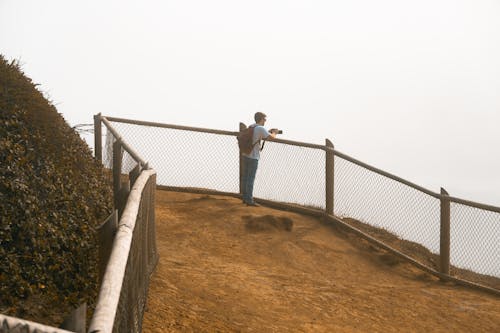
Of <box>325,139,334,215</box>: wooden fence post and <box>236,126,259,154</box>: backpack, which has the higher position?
<box>236,126,259,154</box>: backpack

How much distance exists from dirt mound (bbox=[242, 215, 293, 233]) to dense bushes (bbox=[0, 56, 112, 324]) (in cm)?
679

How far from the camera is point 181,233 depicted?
13672mm

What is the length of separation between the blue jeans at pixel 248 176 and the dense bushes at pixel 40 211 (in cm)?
771

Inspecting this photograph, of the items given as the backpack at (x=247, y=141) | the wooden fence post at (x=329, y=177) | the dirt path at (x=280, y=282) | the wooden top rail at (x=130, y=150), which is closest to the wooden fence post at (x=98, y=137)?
the wooden top rail at (x=130, y=150)

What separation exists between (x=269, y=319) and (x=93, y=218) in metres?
2.76

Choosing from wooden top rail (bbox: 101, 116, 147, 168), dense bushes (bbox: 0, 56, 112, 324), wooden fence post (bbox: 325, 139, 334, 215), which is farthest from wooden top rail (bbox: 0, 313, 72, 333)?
wooden fence post (bbox: 325, 139, 334, 215)

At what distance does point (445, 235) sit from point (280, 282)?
3694mm

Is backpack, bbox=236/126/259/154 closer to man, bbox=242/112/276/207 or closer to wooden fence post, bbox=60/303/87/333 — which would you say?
man, bbox=242/112/276/207

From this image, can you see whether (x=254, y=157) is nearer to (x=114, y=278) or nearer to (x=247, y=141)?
(x=247, y=141)

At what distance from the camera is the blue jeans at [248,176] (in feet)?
50.9

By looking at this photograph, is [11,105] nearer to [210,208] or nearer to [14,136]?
[14,136]

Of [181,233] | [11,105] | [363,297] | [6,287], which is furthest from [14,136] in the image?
[181,233]

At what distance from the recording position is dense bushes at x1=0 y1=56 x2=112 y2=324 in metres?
6.35

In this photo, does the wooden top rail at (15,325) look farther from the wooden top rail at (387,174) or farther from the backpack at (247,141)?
the backpack at (247,141)
